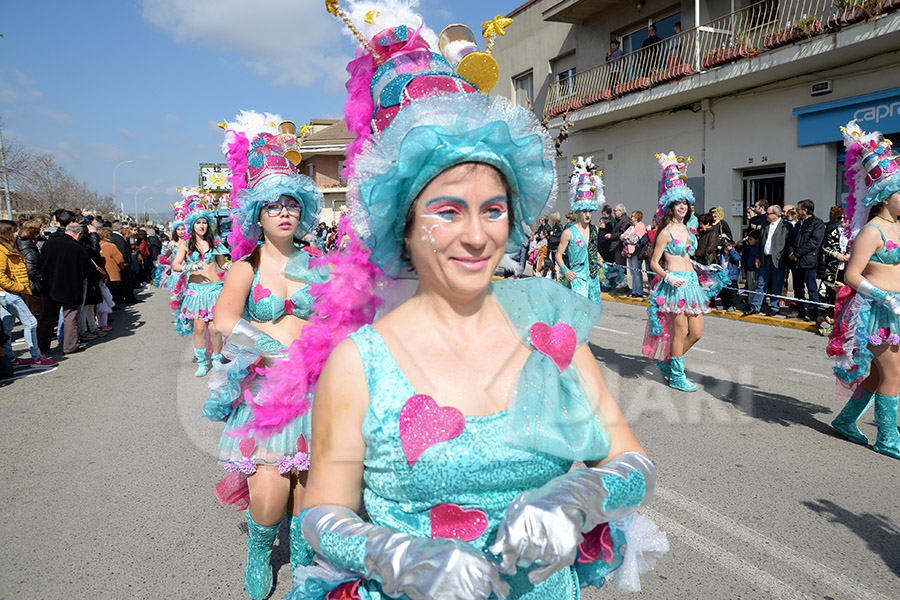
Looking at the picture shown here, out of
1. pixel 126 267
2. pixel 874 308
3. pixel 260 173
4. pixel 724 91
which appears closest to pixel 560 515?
pixel 260 173

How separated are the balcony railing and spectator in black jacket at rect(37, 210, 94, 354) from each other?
13.3 metres

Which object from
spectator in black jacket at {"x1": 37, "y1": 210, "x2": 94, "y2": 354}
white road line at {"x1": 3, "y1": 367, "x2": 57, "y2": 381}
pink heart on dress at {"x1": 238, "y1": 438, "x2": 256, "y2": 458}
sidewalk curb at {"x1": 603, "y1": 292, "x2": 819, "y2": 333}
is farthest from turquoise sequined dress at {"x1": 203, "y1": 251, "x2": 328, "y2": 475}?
sidewalk curb at {"x1": 603, "y1": 292, "x2": 819, "y2": 333}

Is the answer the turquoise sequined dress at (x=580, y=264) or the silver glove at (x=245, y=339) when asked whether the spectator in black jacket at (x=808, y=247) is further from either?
the silver glove at (x=245, y=339)

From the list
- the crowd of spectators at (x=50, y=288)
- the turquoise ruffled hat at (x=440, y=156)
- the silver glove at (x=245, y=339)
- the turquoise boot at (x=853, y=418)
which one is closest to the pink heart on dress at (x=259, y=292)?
the silver glove at (x=245, y=339)

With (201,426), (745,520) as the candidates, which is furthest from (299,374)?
(201,426)

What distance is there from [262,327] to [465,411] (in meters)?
2.05

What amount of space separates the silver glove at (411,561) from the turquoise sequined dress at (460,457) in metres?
0.11

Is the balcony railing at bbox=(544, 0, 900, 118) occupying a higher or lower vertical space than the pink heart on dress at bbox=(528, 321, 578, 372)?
higher

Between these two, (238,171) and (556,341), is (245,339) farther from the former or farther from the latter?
(556,341)

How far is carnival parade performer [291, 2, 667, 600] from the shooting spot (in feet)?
4.21

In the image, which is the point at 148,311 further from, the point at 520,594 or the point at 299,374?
the point at 520,594

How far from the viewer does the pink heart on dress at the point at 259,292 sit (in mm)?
3152

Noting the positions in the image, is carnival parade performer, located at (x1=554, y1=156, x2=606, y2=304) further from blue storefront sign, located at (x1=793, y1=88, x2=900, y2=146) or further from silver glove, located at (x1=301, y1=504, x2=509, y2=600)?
silver glove, located at (x1=301, y1=504, x2=509, y2=600)

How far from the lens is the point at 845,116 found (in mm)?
11422
